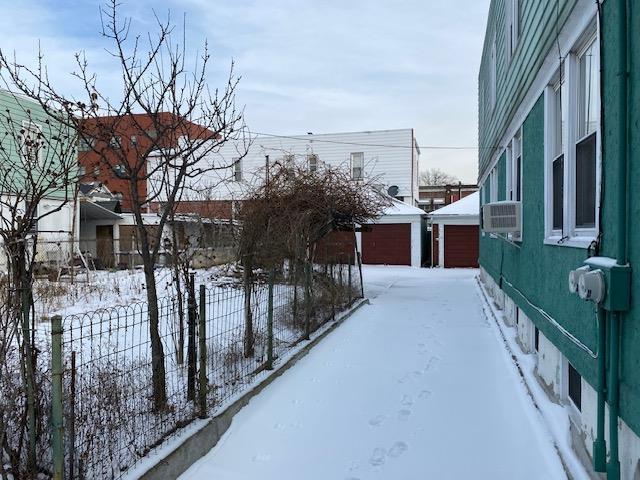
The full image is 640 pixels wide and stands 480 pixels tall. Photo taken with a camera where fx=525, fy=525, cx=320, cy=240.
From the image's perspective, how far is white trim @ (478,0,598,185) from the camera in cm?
338

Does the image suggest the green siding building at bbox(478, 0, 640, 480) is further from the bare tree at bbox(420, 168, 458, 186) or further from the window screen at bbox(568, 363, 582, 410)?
the bare tree at bbox(420, 168, 458, 186)

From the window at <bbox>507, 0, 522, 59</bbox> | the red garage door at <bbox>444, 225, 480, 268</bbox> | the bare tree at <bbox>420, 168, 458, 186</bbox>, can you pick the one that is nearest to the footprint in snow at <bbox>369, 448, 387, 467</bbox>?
the window at <bbox>507, 0, 522, 59</bbox>

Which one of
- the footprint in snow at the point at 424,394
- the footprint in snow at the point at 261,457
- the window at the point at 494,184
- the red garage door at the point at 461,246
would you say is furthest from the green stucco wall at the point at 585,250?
the red garage door at the point at 461,246

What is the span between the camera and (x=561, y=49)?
3.99 m

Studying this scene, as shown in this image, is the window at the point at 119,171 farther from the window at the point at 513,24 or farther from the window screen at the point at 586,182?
the window at the point at 513,24

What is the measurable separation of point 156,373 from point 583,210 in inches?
131

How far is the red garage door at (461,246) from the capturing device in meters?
23.0

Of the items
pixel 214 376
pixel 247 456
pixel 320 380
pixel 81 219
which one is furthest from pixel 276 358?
pixel 81 219

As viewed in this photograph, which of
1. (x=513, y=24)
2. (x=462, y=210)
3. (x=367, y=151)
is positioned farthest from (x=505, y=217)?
(x=367, y=151)

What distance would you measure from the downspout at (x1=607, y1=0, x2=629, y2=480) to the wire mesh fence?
268 centimetres

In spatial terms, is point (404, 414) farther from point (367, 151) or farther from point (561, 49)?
point (367, 151)

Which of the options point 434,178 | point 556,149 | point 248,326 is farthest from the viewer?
point 434,178

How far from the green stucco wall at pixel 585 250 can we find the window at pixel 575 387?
0.27 metres

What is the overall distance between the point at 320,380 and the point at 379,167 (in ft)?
71.3
